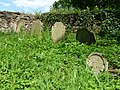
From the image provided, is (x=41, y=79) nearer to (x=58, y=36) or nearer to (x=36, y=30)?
(x=58, y=36)

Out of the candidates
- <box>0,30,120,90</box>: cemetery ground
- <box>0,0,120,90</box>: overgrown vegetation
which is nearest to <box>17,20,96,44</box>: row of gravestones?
<box>0,0,120,90</box>: overgrown vegetation

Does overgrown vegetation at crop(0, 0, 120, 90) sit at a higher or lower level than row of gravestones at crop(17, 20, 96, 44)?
lower

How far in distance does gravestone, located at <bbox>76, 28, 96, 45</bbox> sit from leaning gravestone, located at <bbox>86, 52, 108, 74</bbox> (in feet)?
11.9

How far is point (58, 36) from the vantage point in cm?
1016

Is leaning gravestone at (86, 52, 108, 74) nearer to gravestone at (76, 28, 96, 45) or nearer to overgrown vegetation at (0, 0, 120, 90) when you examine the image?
overgrown vegetation at (0, 0, 120, 90)

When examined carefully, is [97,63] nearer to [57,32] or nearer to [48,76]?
[48,76]

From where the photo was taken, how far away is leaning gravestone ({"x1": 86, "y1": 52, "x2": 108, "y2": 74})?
569 cm

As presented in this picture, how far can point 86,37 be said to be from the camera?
9648 millimetres

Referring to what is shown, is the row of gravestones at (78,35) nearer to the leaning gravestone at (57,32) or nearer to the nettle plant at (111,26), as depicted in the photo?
the leaning gravestone at (57,32)

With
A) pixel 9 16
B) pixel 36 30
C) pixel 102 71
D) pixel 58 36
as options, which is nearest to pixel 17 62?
pixel 102 71

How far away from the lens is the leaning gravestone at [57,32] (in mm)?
10070

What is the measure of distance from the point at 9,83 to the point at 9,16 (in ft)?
33.9

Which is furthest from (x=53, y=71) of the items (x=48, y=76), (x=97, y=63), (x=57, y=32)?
(x=57, y=32)

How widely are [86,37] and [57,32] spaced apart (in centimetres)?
109
